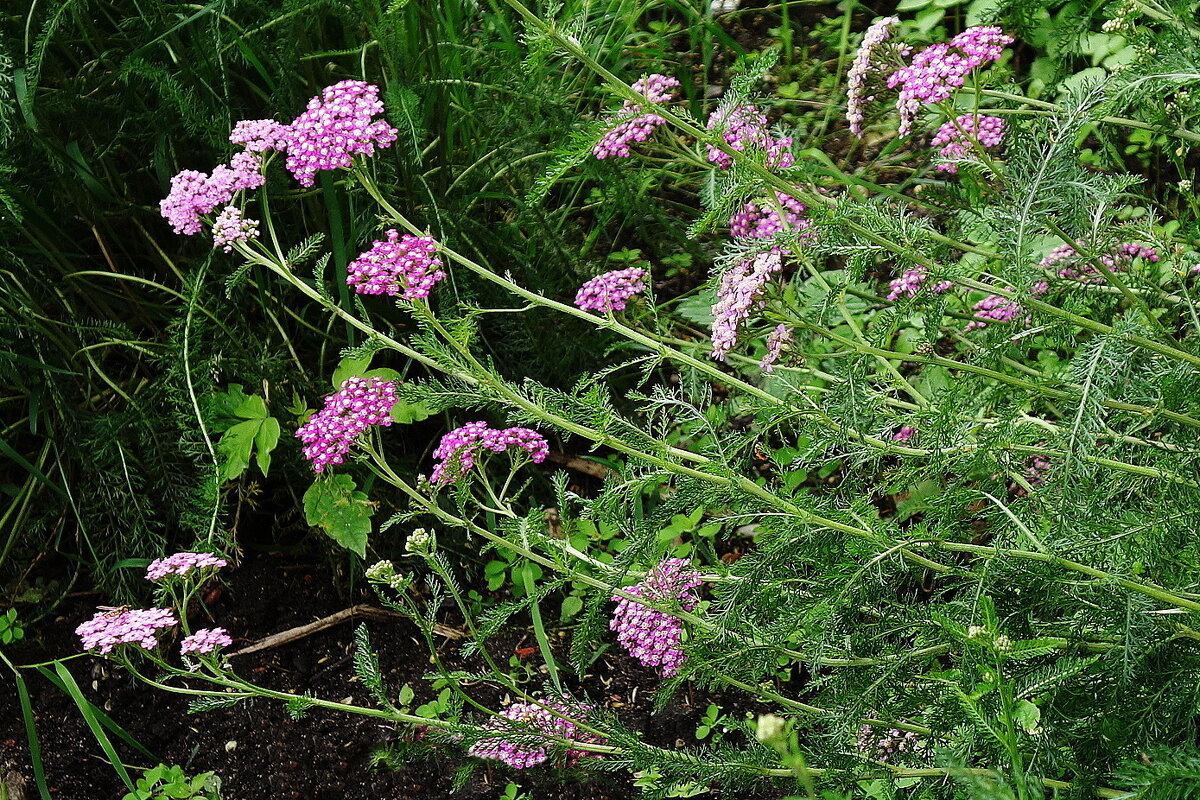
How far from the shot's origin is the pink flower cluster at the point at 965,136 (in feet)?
5.24

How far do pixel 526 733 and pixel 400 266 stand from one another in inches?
29.9

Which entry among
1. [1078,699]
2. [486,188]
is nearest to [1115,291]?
[1078,699]

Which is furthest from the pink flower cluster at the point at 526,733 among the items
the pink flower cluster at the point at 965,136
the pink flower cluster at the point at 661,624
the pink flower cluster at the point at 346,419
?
the pink flower cluster at the point at 965,136

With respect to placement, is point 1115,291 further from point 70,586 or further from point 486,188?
point 70,586

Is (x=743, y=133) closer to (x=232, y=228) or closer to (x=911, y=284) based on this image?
(x=911, y=284)

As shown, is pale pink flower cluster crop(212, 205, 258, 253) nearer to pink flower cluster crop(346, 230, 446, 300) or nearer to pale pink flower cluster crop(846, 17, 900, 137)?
pink flower cluster crop(346, 230, 446, 300)

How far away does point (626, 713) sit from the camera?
2.31 meters

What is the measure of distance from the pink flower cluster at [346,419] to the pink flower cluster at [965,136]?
38.3 inches

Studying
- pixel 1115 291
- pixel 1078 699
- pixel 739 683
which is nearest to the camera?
pixel 1078 699

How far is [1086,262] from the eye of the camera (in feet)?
5.35

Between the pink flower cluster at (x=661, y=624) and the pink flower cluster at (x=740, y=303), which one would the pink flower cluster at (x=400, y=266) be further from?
the pink flower cluster at (x=661, y=624)

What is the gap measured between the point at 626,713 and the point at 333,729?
0.63 metres

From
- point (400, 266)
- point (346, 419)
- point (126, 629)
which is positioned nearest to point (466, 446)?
point (346, 419)

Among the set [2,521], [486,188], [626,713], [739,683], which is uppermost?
[486,188]
